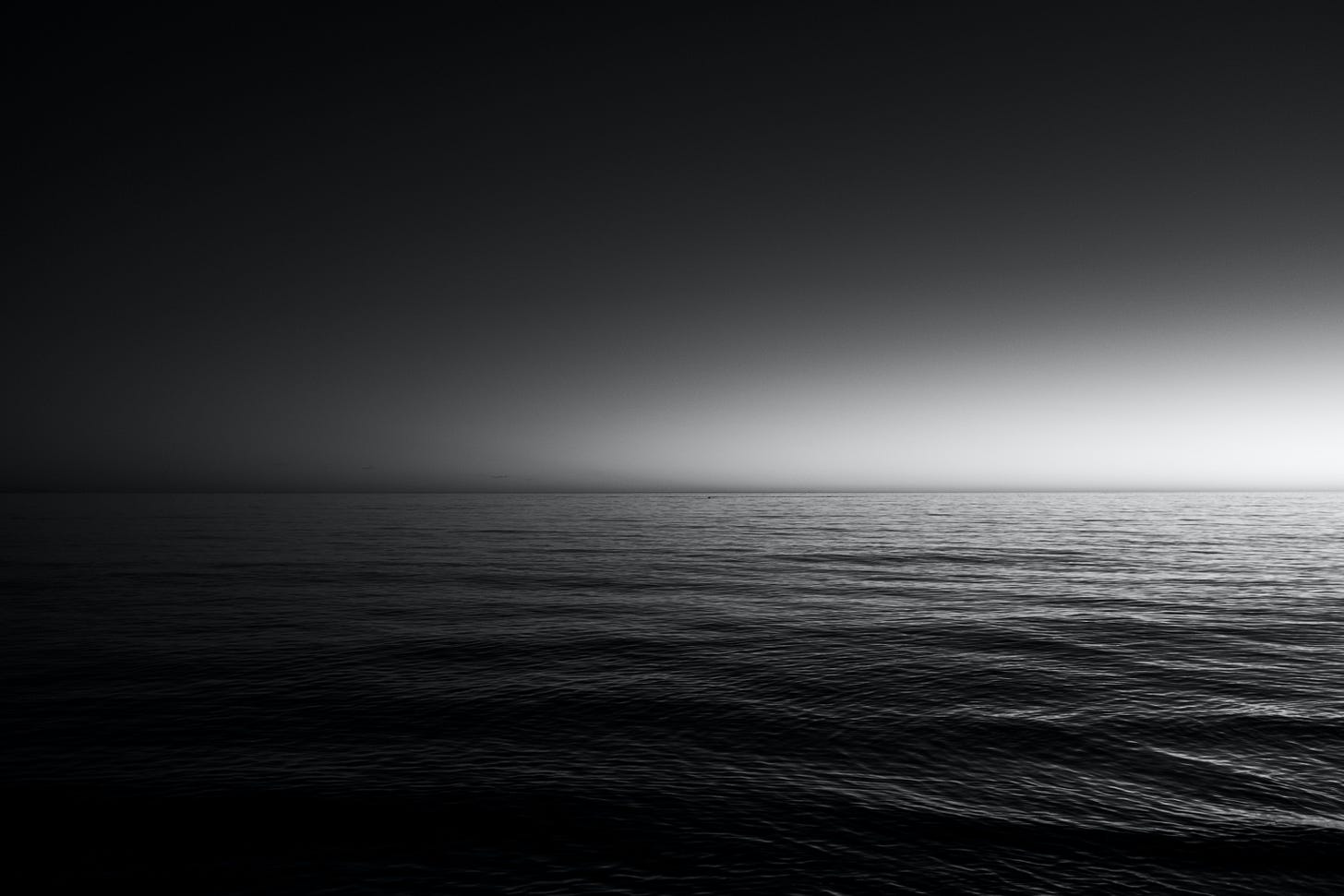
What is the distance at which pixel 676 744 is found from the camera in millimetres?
16328

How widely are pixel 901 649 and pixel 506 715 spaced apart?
14800 millimetres

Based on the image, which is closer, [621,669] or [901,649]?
[621,669]

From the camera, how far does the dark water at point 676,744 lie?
11125mm

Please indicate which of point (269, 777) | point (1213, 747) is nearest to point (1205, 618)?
Result: point (1213, 747)

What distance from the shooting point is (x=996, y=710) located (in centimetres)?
1859

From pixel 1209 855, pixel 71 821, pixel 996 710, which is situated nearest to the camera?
pixel 1209 855

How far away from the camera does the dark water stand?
11125 millimetres

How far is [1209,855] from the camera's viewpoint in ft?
36.5

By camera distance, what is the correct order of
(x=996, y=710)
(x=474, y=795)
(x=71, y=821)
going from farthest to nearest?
(x=996, y=710) → (x=474, y=795) → (x=71, y=821)

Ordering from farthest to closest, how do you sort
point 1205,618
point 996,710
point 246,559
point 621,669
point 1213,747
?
point 246,559
point 1205,618
point 621,669
point 996,710
point 1213,747

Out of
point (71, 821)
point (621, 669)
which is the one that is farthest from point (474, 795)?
point (621, 669)

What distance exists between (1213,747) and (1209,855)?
5.98 m

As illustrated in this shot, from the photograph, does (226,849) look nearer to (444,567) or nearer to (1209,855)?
(1209,855)

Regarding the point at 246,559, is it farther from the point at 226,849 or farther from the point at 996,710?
the point at 996,710
